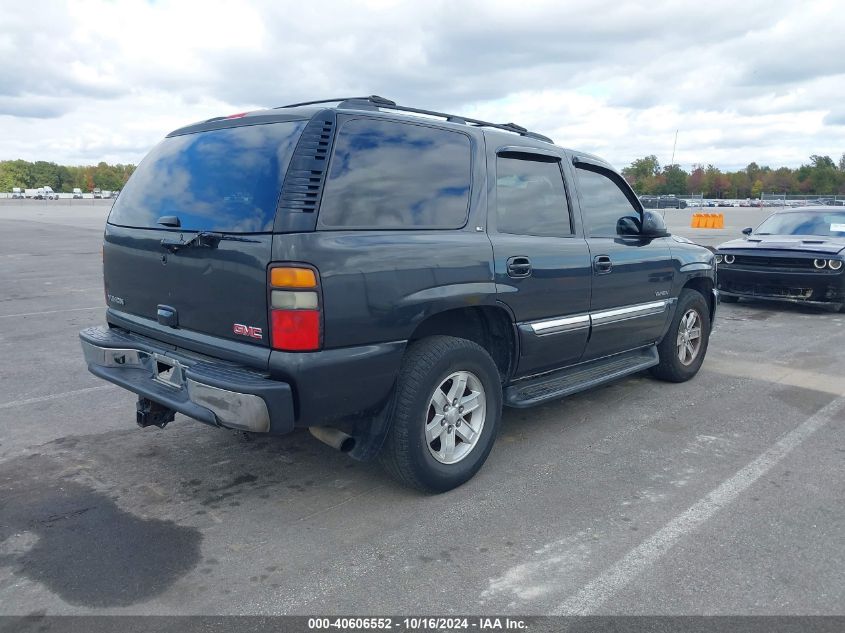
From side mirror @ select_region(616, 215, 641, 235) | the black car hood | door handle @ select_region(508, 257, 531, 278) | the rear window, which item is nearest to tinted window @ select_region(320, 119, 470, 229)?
the rear window

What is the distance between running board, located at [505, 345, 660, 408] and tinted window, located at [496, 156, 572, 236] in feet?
3.13

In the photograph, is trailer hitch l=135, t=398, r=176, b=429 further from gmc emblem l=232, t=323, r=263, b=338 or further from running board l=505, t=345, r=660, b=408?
running board l=505, t=345, r=660, b=408

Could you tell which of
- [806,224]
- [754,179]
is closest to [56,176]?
[754,179]

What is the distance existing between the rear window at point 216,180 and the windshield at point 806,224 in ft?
31.1

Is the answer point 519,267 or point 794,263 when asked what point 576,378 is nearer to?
point 519,267

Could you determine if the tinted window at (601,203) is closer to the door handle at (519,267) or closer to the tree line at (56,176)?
the door handle at (519,267)

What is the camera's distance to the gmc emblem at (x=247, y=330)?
3.11 meters

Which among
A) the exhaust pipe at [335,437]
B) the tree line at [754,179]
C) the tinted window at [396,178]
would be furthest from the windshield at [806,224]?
the tree line at [754,179]

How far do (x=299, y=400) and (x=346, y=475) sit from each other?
3.42 feet

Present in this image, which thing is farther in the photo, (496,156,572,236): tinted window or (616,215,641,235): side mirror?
(616,215,641,235): side mirror

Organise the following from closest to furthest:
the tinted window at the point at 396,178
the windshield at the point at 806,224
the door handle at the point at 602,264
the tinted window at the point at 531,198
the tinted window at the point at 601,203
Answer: the tinted window at the point at 396,178
the tinted window at the point at 531,198
the door handle at the point at 602,264
the tinted window at the point at 601,203
the windshield at the point at 806,224

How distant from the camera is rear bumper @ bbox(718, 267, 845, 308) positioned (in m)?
9.09

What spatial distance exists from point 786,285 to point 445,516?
7.78 metres

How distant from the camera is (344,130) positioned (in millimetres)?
3279
